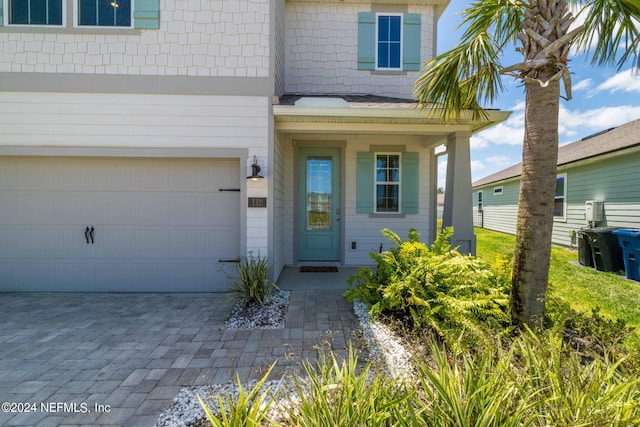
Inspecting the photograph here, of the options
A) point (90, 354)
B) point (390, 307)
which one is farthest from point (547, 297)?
point (90, 354)

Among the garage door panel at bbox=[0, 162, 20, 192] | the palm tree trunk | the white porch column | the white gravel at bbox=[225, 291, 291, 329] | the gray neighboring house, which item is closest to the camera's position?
the palm tree trunk

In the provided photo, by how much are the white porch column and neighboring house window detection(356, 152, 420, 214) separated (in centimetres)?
141

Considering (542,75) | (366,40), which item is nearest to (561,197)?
(366,40)

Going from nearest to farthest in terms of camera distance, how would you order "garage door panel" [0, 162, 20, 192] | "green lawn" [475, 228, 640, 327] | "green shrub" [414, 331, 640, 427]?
"green shrub" [414, 331, 640, 427] < "green lawn" [475, 228, 640, 327] < "garage door panel" [0, 162, 20, 192]

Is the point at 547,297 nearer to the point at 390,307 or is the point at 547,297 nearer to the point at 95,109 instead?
the point at 390,307

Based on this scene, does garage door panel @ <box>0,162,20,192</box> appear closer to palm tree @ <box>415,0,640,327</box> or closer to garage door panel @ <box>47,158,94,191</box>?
garage door panel @ <box>47,158,94,191</box>

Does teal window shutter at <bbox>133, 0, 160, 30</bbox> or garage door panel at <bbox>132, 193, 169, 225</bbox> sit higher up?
teal window shutter at <bbox>133, 0, 160, 30</bbox>

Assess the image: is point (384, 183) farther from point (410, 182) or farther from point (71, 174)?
point (71, 174)

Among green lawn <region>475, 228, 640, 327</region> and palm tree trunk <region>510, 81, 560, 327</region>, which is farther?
green lawn <region>475, 228, 640, 327</region>

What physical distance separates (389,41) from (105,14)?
5.60 m

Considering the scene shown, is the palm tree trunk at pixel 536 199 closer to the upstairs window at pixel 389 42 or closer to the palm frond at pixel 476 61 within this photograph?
the palm frond at pixel 476 61

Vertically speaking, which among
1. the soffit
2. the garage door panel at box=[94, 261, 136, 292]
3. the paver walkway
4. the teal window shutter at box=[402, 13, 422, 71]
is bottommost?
the paver walkway

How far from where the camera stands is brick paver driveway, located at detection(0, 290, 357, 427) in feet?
7.60

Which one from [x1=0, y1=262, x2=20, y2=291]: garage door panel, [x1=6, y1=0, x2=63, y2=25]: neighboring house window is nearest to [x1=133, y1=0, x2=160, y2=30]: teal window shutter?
[x1=6, y1=0, x2=63, y2=25]: neighboring house window
